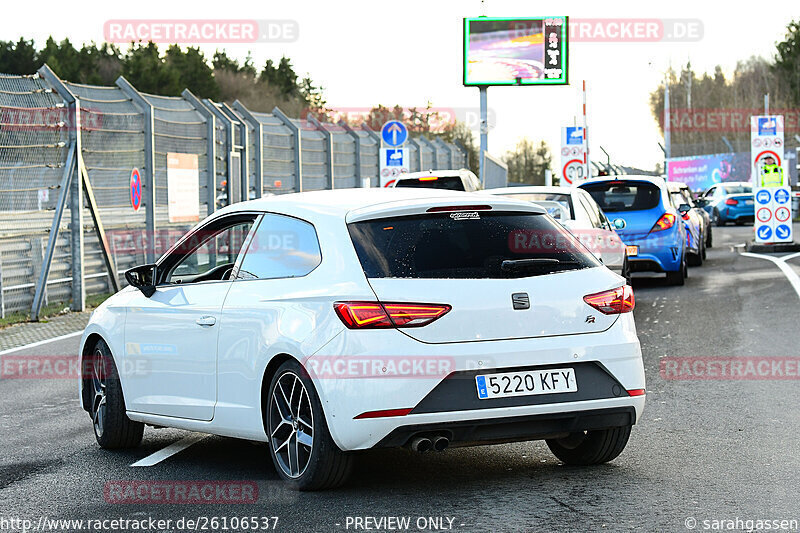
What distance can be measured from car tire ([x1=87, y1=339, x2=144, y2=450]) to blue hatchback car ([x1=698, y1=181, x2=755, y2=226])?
3763 cm

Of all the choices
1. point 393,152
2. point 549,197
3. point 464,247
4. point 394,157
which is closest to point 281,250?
point 464,247

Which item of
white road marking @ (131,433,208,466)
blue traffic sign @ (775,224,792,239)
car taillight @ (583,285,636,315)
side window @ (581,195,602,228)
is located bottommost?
white road marking @ (131,433,208,466)

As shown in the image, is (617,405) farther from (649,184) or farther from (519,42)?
(519,42)

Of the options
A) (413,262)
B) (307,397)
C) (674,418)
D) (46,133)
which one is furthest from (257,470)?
(46,133)

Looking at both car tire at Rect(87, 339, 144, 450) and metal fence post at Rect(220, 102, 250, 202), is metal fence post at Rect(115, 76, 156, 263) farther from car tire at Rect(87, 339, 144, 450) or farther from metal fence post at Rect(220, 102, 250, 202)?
car tire at Rect(87, 339, 144, 450)

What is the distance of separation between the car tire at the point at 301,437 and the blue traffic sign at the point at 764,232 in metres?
22.7

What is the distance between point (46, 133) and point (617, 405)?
45.5 ft

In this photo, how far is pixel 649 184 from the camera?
19.9 m

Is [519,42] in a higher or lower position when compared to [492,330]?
higher

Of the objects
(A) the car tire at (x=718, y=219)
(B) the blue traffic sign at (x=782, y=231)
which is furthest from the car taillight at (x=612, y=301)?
(A) the car tire at (x=718, y=219)

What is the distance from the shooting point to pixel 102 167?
20.7m

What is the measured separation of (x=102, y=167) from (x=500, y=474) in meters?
15.0

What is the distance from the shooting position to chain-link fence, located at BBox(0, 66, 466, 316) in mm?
17953


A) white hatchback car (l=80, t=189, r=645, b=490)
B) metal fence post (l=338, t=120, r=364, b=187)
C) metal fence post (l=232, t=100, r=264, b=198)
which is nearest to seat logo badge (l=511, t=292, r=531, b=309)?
white hatchback car (l=80, t=189, r=645, b=490)
